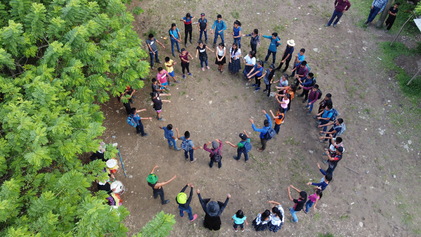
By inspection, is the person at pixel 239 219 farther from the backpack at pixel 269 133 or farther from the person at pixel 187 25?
the person at pixel 187 25

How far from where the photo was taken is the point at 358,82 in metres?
13.1

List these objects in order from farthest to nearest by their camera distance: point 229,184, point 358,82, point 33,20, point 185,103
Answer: point 358,82 → point 185,103 → point 229,184 → point 33,20

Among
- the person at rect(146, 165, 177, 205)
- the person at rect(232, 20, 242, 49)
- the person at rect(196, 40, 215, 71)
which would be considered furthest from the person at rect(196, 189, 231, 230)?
A: the person at rect(232, 20, 242, 49)

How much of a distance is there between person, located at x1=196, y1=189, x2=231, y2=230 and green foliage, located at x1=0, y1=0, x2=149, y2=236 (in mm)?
2369

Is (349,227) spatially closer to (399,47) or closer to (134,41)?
(134,41)

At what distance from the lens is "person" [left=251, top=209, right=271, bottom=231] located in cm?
811

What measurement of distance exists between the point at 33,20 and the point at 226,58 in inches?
328

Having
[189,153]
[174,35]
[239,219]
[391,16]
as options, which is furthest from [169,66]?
[391,16]

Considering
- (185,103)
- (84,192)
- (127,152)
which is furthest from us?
(185,103)

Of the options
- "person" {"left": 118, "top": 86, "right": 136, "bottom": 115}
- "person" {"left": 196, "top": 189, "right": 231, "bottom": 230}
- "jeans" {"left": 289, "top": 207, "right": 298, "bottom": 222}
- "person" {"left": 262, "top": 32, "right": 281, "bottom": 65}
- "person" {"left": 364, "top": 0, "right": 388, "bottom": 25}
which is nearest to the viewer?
"person" {"left": 196, "top": 189, "right": 231, "bottom": 230}

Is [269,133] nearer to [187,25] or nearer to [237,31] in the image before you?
[237,31]

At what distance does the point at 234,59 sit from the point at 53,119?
794 centimetres

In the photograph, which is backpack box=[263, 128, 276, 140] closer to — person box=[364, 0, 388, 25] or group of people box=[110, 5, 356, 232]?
group of people box=[110, 5, 356, 232]

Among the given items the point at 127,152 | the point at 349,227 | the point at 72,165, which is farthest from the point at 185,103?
the point at 349,227
